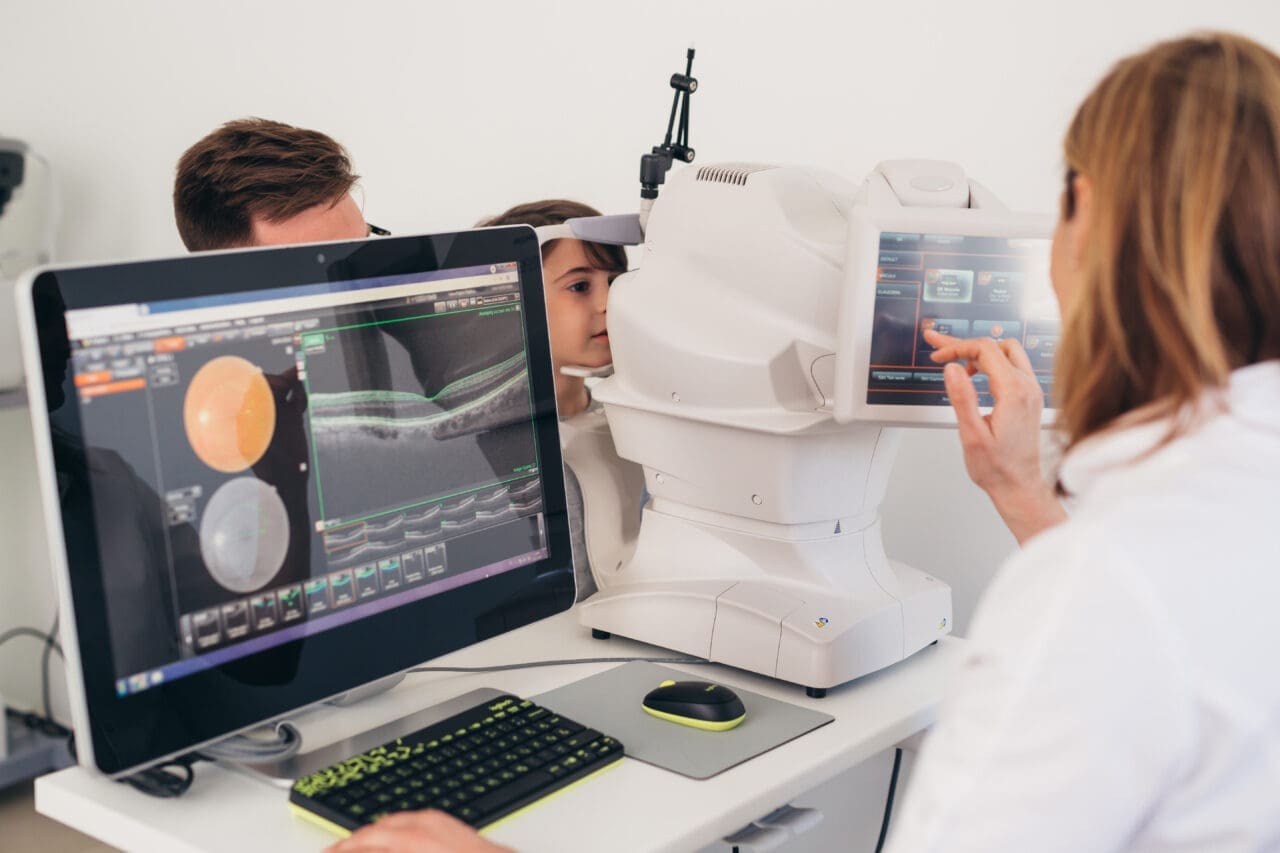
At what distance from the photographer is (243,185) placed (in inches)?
62.7

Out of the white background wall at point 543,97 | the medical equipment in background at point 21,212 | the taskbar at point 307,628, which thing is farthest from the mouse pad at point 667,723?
the medical equipment in background at point 21,212

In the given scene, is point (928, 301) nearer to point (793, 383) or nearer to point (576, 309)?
point (793, 383)

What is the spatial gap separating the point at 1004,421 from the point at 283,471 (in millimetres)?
604

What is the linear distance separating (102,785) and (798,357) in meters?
0.68

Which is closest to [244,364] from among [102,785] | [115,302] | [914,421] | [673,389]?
[115,302]

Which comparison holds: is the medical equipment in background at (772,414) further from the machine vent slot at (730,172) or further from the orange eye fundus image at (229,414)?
the orange eye fundus image at (229,414)

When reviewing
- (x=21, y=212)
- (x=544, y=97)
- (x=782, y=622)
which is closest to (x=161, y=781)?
(x=782, y=622)

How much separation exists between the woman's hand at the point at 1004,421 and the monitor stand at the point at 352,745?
1.57ft

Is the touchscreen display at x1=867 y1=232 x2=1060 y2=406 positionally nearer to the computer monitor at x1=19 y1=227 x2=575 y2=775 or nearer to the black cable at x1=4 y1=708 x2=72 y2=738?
the computer monitor at x1=19 y1=227 x2=575 y2=775

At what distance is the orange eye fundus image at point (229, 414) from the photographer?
33.3 inches

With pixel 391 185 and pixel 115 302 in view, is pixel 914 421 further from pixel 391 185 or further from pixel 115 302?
pixel 391 185

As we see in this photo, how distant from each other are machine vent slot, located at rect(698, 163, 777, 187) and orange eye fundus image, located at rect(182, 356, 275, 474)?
51 cm

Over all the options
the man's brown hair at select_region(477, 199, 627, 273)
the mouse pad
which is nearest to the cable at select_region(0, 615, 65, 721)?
the man's brown hair at select_region(477, 199, 627, 273)

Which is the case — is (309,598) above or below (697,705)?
above
